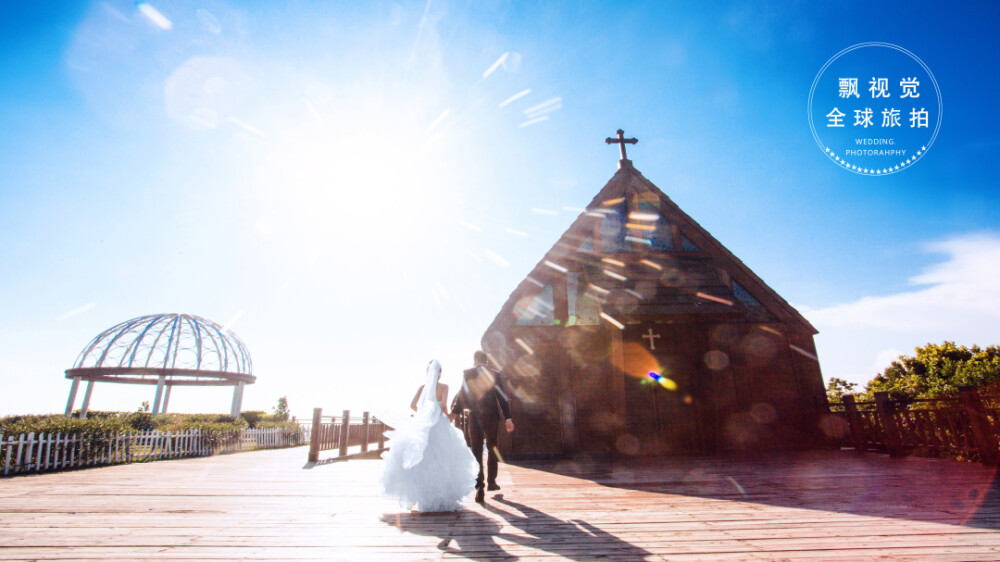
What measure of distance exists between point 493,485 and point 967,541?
4343mm

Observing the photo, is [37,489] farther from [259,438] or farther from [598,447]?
[259,438]

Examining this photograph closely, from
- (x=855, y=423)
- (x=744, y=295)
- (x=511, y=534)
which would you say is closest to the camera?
(x=511, y=534)

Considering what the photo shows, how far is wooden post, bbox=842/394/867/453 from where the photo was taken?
Answer: 9656 mm

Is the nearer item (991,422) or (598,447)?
(991,422)

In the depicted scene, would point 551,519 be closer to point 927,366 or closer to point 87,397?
point 87,397

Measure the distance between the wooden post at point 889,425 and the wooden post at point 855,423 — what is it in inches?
22.5

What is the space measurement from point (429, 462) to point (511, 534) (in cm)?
138

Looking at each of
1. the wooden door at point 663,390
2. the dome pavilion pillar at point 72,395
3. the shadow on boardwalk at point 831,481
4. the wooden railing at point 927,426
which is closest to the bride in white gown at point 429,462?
Result: the shadow on boardwalk at point 831,481

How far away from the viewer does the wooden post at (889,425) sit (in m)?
8.62

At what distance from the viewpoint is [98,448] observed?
376 inches

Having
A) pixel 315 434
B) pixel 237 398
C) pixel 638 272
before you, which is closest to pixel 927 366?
pixel 638 272

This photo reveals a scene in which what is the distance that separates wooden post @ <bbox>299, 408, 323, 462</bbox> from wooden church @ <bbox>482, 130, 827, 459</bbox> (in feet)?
15.5

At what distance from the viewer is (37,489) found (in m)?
5.85

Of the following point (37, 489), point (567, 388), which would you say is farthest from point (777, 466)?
point (37, 489)
